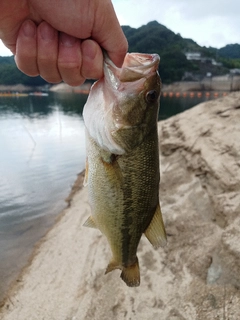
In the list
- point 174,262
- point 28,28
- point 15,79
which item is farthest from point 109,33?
point 15,79

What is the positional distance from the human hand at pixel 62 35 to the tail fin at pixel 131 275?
1735 mm

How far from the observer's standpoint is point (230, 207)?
4672mm

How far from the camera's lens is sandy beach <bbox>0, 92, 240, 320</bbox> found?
3854 mm

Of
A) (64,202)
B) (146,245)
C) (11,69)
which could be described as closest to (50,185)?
(64,202)

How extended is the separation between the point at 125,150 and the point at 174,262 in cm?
300

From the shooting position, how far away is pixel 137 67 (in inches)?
76.5

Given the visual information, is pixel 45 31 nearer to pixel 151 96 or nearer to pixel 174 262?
pixel 151 96

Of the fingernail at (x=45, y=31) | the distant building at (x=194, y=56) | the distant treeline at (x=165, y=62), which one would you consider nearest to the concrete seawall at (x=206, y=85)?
the distant treeline at (x=165, y=62)

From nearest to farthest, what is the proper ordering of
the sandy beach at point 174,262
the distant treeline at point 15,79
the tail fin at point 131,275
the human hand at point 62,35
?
the human hand at point 62,35 → the tail fin at point 131,275 → the sandy beach at point 174,262 → the distant treeline at point 15,79

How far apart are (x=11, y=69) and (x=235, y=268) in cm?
11521

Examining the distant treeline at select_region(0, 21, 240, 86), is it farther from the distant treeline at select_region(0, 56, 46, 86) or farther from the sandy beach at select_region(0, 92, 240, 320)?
the sandy beach at select_region(0, 92, 240, 320)

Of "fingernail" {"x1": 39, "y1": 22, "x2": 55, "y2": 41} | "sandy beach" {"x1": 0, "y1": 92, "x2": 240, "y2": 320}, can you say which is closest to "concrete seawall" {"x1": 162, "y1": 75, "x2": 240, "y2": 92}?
"sandy beach" {"x1": 0, "y1": 92, "x2": 240, "y2": 320}

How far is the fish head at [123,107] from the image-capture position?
6.68 ft

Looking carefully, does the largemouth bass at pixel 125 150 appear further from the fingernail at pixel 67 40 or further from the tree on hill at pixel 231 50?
the tree on hill at pixel 231 50
